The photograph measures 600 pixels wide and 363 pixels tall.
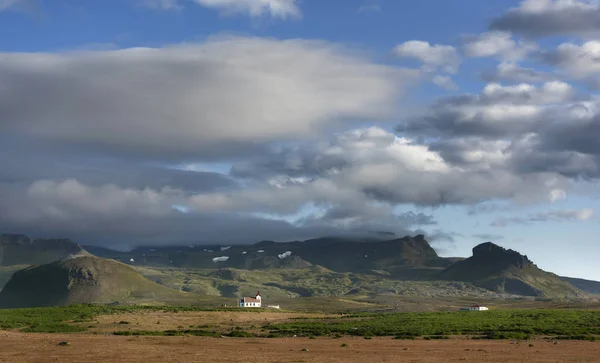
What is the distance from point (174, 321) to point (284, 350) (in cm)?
6833

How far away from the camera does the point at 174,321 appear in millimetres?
146875

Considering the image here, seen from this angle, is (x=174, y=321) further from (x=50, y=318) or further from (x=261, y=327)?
(x=50, y=318)

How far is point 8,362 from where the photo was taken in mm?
68062

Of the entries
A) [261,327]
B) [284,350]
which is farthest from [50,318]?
[284,350]

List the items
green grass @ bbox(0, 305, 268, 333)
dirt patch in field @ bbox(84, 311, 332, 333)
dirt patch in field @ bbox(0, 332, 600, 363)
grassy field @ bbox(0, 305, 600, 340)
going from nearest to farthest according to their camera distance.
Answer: dirt patch in field @ bbox(0, 332, 600, 363) → grassy field @ bbox(0, 305, 600, 340) → green grass @ bbox(0, 305, 268, 333) → dirt patch in field @ bbox(84, 311, 332, 333)

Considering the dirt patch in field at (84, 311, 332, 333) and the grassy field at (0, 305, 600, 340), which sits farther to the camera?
the dirt patch in field at (84, 311, 332, 333)

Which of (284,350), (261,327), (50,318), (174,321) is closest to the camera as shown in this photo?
(284,350)

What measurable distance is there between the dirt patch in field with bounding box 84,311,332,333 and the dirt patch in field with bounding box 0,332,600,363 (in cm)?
2798

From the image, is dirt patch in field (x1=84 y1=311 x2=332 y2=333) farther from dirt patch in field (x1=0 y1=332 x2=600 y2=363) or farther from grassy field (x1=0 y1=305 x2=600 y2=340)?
dirt patch in field (x1=0 y1=332 x2=600 y2=363)

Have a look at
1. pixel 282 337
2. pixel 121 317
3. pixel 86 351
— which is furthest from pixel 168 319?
pixel 86 351

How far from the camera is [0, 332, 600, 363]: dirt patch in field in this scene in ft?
238

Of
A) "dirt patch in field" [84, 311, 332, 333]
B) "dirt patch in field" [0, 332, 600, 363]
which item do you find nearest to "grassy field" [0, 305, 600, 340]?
"dirt patch in field" [84, 311, 332, 333]

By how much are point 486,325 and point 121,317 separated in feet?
229

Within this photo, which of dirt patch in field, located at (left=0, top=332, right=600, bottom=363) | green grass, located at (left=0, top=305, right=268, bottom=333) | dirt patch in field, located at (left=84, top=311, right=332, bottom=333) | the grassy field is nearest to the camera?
dirt patch in field, located at (left=0, top=332, right=600, bottom=363)
